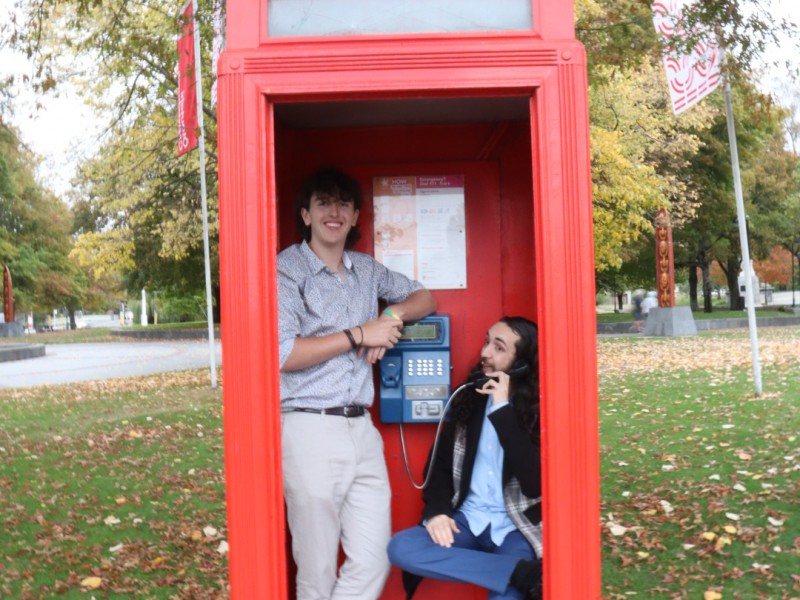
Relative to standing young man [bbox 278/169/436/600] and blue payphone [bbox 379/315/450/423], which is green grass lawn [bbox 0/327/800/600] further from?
standing young man [bbox 278/169/436/600]

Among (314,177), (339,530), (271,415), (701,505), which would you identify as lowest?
(701,505)

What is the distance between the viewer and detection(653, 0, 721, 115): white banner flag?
22.4ft

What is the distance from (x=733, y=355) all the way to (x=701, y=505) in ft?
36.1

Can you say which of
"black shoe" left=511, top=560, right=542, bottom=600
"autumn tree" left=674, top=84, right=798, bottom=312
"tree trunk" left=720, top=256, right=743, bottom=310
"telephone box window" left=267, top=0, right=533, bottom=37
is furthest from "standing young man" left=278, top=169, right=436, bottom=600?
"tree trunk" left=720, top=256, right=743, bottom=310

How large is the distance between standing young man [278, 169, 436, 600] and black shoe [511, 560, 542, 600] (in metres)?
0.50

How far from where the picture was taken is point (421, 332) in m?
3.29

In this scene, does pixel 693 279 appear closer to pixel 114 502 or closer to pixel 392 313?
pixel 114 502

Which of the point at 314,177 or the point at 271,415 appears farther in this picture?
the point at 314,177

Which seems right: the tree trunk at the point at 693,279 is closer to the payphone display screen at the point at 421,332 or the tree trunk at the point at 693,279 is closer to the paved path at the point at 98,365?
the paved path at the point at 98,365

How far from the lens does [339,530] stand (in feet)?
9.57

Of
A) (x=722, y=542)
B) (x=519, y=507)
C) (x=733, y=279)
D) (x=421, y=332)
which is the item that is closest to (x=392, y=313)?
(x=421, y=332)

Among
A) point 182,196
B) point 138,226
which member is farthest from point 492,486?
point 138,226

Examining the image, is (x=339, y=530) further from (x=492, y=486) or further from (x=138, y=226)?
(x=138, y=226)

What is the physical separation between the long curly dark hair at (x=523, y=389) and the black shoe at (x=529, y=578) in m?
0.46
